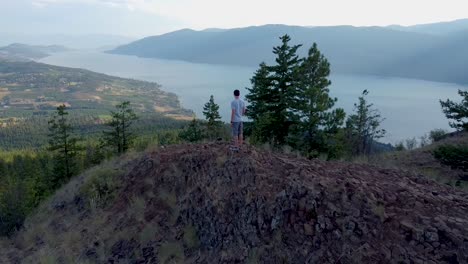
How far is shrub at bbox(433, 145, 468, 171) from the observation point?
14102 mm

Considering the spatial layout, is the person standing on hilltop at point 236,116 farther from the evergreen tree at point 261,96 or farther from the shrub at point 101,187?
the evergreen tree at point 261,96

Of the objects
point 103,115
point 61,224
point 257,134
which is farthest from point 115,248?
point 103,115

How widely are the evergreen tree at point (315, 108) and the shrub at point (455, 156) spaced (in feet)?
15.7

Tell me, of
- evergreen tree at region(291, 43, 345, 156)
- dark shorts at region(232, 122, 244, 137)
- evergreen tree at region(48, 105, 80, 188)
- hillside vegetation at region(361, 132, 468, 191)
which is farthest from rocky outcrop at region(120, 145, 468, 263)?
evergreen tree at region(48, 105, 80, 188)

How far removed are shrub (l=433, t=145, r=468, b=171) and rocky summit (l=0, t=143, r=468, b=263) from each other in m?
6.53

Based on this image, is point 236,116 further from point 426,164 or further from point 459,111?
point 426,164

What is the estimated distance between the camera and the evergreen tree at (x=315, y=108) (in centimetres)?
1781

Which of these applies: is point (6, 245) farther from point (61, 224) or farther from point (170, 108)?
point (170, 108)

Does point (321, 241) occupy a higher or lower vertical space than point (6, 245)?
higher

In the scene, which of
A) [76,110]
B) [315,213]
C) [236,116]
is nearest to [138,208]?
[236,116]

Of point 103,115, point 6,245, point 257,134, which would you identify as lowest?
point 103,115

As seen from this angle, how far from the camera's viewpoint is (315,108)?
17.7 m

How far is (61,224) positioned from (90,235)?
6.43 ft

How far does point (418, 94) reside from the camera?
496 feet
